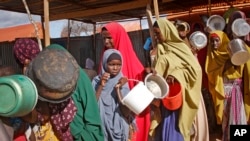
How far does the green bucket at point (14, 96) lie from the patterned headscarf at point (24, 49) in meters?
0.59

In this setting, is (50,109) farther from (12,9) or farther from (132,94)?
(12,9)

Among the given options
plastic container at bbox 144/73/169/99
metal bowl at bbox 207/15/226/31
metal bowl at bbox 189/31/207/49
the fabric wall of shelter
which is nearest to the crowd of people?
plastic container at bbox 144/73/169/99

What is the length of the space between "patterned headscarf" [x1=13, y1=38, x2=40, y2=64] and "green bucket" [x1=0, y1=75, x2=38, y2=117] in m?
0.59

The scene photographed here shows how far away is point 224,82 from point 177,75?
186 cm

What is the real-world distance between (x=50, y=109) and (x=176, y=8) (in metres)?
6.16

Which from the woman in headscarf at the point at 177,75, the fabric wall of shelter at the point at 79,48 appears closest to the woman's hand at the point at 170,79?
the woman in headscarf at the point at 177,75

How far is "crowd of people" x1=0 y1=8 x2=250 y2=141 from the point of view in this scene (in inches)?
88.7

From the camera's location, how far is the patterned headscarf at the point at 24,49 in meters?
2.67

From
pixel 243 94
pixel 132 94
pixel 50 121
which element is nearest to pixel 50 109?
pixel 50 121

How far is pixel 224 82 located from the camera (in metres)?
4.85

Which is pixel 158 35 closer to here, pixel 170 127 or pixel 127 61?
pixel 127 61

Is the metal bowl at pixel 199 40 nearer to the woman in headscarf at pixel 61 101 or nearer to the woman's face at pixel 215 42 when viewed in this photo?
the woman's face at pixel 215 42

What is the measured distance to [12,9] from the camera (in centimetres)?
693

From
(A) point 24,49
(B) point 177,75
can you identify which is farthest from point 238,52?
(A) point 24,49
